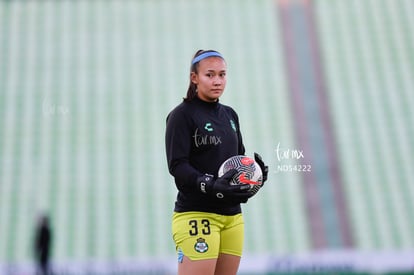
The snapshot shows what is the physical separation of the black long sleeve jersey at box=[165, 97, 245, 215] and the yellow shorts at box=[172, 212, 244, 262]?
0.16 feet

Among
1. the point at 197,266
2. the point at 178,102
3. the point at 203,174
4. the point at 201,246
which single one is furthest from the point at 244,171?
the point at 178,102

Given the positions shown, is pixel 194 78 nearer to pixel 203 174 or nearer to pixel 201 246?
pixel 203 174

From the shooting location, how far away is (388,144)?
50.5 feet

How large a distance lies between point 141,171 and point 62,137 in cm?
214

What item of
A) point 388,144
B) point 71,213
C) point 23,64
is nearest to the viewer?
point 71,213

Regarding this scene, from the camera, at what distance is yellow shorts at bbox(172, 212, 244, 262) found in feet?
14.2

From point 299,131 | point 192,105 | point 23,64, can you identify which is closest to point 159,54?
point 23,64

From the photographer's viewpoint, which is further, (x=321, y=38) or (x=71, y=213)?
(x=321, y=38)

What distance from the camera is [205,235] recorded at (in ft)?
14.2

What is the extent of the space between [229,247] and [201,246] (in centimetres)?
25

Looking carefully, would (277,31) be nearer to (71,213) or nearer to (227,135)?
(71,213)

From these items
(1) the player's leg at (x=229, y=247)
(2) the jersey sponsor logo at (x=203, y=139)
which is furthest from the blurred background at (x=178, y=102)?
(2) the jersey sponsor logo at (x=203, y=139)

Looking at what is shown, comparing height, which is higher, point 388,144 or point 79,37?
point 79,37

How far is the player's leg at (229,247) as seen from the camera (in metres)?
4.48
